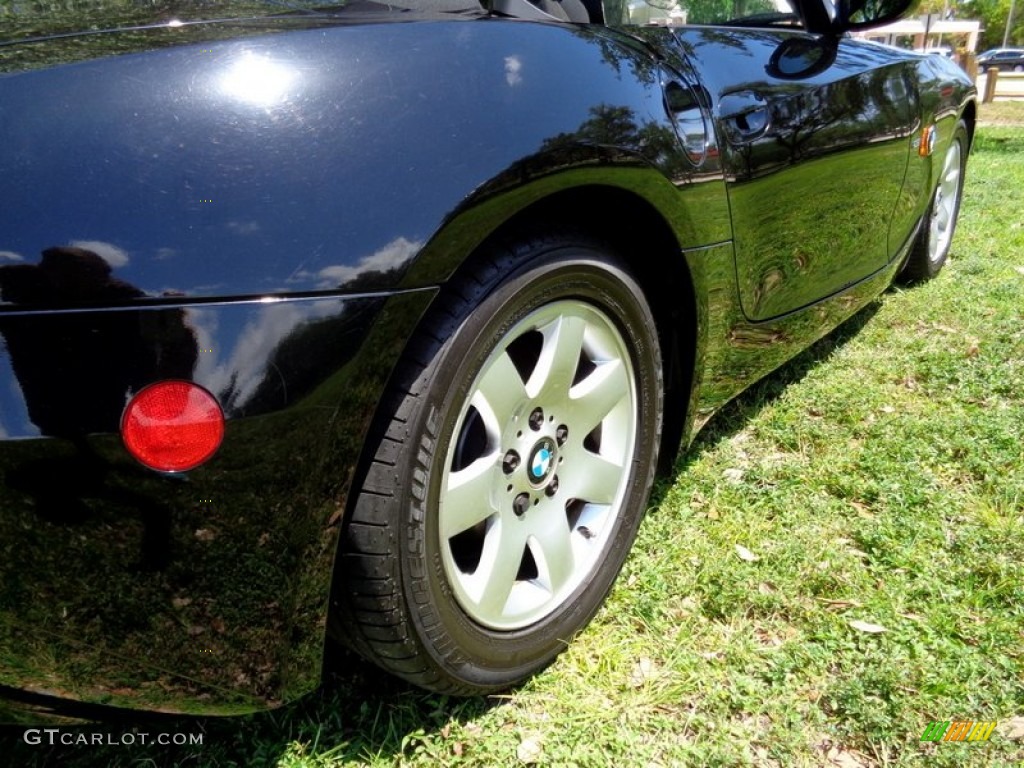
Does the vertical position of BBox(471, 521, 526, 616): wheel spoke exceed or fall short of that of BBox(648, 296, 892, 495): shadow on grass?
it exceeds it

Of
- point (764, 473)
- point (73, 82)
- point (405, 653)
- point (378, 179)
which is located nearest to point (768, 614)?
point (764, 473)

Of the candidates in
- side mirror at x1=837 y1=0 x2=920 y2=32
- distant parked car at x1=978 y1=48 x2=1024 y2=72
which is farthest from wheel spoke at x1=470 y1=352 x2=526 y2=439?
distant parked car at x1=978 y1=48 x2=1024 y2=72

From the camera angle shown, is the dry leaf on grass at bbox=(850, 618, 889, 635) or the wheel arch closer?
the wheel arch

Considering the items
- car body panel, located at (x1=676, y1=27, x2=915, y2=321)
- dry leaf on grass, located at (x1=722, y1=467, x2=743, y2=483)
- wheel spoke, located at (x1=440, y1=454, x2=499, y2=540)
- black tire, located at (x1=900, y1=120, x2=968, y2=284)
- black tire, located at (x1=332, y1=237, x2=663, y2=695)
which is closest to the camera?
black tire, located at (x1=332, y1=237, x2=663, y2=695)

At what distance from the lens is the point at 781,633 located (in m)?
1.89

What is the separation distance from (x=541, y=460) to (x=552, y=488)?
0.10 m

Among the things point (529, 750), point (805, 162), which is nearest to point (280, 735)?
point (529, 750)

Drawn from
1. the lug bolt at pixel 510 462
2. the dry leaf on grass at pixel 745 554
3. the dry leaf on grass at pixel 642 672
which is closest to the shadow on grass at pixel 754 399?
the dry leaf on grass at pixel 745 554

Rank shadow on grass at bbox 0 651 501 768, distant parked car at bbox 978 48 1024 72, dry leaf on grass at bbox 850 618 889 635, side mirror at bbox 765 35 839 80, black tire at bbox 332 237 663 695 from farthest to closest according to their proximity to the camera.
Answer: distant parked car at bbox 978 48 1024 72
side mirror at bbox 765 35 839 80
dry leaf on grass at bbox 850 618 889 635
shadow on grass at bbox 0 651 501 768
black tire at bbox 332 237 663 695

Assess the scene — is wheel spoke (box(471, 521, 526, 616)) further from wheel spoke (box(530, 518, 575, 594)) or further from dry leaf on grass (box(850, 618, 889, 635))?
dry leaf on grass (box(850, 618, 889, 635))

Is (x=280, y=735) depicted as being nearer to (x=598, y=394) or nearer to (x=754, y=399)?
(x=598, y=394)

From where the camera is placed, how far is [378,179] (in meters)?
1.20

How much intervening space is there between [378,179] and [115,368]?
431 mm

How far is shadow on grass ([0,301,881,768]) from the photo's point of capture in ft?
5.16
